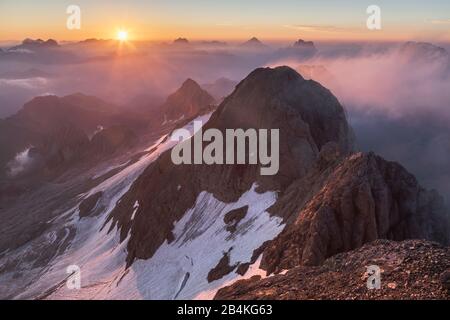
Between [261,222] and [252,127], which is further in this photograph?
[252,127]

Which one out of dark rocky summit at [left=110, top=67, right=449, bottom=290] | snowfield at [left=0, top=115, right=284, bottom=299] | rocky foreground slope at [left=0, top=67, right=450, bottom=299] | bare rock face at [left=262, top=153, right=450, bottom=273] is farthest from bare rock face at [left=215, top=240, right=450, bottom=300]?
snowfield at [left=0, top=115, right=284, bottom=299]

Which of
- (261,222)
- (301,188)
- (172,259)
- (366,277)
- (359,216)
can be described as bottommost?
(172,259)

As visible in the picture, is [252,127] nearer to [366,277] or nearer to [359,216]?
[359,216]

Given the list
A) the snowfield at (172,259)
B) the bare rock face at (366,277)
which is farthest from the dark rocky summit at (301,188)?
the bare rock face at (366,277)

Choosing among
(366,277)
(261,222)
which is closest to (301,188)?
(261,222)

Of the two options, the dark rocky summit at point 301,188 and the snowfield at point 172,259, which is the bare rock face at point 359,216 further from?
the snowfield at point 172,259

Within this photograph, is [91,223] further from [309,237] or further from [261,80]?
[309,237]
